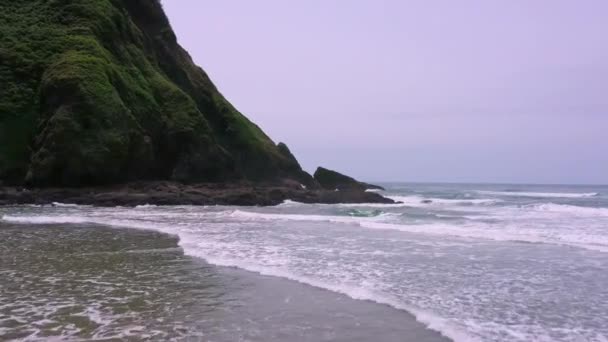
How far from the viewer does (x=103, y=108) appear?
3409 centimetres

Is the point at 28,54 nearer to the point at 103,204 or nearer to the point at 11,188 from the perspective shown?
the point at 11,188

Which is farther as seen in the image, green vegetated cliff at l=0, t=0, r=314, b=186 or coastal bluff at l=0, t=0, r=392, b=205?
green vegetated cliff at l=0, t=0, r=314, b=186

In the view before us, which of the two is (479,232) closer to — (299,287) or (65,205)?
(299,287)

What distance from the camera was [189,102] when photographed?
44812 millimetres

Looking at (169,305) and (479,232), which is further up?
(479,232)

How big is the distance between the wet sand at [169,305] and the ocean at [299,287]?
0.07 ft

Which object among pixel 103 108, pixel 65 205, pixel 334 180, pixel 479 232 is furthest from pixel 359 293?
pixel 334 180

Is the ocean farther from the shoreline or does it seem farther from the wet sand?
the shoreline

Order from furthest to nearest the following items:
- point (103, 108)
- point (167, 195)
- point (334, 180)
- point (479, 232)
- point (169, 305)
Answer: point (334, 180), point (103, 108), point (167, 195), point (479, 232), point (169, 305)

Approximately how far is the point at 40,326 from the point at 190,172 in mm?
35587

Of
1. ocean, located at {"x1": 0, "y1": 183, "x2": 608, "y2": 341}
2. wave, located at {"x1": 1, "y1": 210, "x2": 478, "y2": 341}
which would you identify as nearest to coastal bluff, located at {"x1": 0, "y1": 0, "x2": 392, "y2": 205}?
wave, located at {"x1": 1, "y1": 210, "x2": 478, "y2": 341}

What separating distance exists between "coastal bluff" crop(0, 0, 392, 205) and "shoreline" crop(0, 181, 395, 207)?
0.29ft

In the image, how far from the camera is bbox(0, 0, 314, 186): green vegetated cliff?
3284 centimetres

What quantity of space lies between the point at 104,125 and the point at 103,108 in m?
1.19
